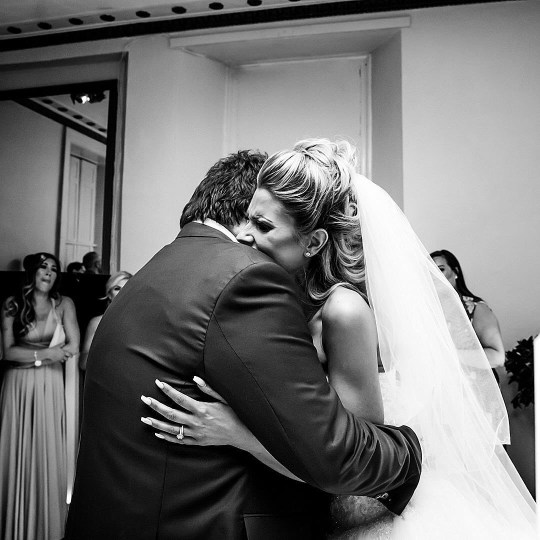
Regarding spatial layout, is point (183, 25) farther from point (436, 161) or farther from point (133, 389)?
point (133, 389)

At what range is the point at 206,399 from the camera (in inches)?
50.8

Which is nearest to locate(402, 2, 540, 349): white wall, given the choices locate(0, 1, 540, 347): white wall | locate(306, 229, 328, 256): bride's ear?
locate(0, 1, 540, 347): white wall

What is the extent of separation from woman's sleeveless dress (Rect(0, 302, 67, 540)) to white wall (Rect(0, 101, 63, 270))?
50.9 inches

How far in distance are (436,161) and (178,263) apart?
12.8 feet

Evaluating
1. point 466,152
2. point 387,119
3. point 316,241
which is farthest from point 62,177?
point 316,241

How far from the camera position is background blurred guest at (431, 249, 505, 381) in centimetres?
402

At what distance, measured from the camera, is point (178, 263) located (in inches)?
52.6

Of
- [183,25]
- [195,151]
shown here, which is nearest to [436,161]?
[195,151]

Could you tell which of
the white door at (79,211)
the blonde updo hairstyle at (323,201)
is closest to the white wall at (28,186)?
the white door at (79,211)

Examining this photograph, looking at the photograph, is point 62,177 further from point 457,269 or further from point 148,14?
point 457,269

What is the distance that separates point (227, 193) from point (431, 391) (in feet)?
2.67

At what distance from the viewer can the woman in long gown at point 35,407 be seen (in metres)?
4.25

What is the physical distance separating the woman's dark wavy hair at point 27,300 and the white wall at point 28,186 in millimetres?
754

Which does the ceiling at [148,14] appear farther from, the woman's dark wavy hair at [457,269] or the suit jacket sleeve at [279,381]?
the suit jacket sleeve at [279,381]
